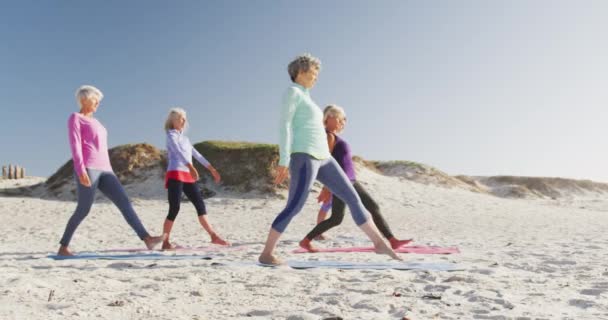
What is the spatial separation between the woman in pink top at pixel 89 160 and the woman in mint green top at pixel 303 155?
7.01 ft

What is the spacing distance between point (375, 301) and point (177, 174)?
12.6 ft

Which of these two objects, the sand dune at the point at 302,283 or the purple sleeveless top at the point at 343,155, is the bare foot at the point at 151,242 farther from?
the purple sleeveless top at the point at 343,155

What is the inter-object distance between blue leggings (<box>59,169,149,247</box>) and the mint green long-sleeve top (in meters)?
2.33

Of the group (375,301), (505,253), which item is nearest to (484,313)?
(375,301)

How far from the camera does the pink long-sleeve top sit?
5293mm

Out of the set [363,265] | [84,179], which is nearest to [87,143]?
[84,179]

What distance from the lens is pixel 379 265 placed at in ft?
15.9

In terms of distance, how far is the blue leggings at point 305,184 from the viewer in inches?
177

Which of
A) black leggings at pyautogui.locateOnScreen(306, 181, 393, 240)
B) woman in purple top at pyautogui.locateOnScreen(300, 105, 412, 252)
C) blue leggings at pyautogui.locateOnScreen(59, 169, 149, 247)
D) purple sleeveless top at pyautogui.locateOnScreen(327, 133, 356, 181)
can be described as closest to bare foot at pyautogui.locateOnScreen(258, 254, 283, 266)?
woman in purple top at pyautogui.locateOnScreen(300, 105, 412, 252)

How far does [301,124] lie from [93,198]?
2757mm

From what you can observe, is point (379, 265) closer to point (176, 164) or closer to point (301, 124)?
point (301, 124)

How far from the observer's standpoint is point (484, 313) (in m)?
3.12

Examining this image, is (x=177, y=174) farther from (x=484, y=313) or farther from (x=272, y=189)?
(x=272, y=189)

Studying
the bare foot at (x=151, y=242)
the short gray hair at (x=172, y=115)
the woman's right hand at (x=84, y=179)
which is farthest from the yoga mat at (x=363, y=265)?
the short gray hair at (x=172, y=115)
